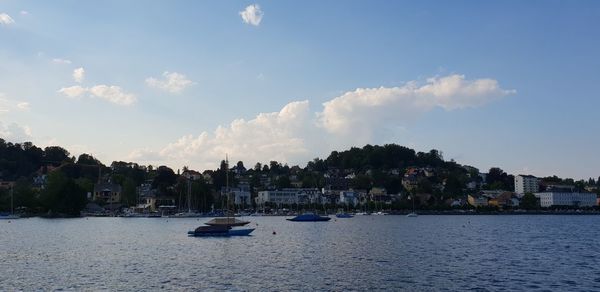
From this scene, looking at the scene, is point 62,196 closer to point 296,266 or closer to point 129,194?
point 129,194

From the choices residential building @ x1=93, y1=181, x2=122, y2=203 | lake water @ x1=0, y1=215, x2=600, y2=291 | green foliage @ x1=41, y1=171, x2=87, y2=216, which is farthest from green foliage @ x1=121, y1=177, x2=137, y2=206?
lake water @ x1=0, y1=215, x2=600, y2=291

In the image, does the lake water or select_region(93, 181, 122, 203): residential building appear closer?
the lake water

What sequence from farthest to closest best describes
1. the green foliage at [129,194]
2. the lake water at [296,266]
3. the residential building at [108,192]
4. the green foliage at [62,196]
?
the residential building at [108,192]
the green foliage at [129,194]
the green foliage at [62,196]
the lake water at [296,266]

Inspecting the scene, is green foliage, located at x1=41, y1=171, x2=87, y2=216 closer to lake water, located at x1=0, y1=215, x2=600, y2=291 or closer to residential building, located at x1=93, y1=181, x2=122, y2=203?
residential building, located at x1=93, y1=181, x2=122, y2=203

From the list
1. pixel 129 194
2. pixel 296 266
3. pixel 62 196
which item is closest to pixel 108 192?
pixel 129 194

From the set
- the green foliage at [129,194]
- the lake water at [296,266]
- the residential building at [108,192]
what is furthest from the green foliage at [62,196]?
the lake water at [296,266]

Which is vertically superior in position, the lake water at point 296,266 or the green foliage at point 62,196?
the green foliage at point 62,196

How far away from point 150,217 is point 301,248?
108881mm

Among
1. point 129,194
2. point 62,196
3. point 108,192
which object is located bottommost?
point 62,196

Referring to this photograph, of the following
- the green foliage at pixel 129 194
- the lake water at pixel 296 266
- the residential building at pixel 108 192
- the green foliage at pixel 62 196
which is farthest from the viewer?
the residential building at pixel 108 192

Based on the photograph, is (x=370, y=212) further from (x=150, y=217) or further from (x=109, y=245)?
(x=109, y=245)

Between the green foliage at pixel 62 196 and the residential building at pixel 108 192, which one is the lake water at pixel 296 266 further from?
the residential building at pixel 108 192

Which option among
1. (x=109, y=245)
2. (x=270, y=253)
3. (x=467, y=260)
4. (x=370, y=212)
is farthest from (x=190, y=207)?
(x=467, y=260)

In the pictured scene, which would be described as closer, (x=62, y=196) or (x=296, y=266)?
(x=296, y=266)
